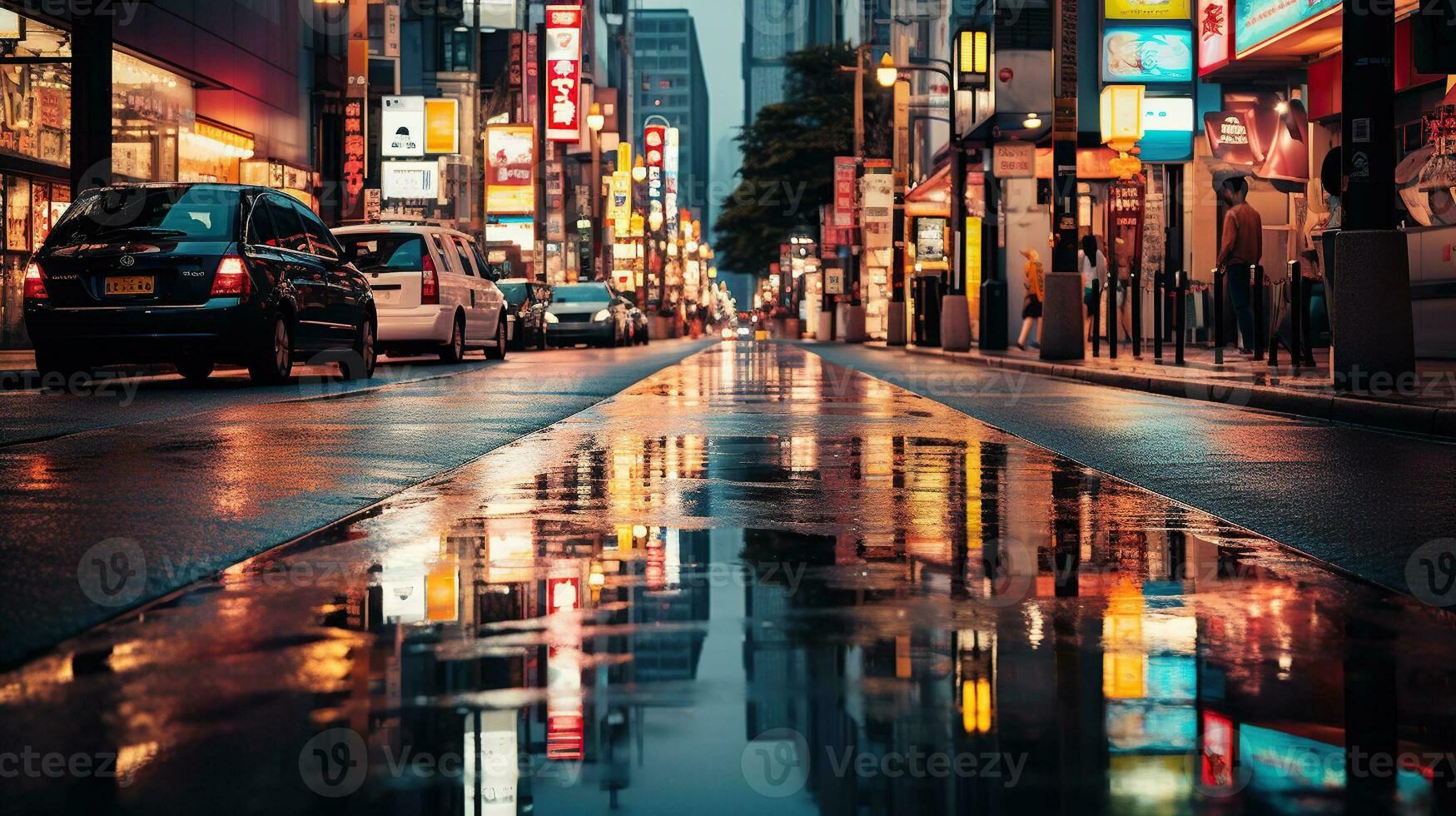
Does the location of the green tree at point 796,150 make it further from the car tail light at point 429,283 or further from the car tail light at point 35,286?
the car tail light at point 35,286

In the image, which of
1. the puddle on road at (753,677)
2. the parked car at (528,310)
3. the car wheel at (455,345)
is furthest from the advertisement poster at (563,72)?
the puddle on road at (753,677)

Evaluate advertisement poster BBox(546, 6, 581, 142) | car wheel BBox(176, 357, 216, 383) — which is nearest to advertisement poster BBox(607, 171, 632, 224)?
advertisement poster BBox(546, 6, 581, 142)

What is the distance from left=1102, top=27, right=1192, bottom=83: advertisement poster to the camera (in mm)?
34812

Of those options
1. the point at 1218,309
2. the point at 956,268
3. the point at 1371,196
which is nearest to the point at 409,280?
the point at 1218,309

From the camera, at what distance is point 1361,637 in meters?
4.64

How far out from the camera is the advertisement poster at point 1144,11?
114ft

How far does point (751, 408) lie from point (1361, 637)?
11.0 m

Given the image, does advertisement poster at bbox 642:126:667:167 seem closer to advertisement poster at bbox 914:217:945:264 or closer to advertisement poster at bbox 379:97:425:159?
advertisement poster at bbox 379:97:425:159

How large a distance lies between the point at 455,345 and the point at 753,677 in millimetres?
21366

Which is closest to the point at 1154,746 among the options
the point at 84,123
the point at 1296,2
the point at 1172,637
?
the point at 1172,637

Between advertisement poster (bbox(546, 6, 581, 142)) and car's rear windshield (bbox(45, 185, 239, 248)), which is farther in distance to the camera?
advertisement poster (bbox(546, 6, 581, 142))

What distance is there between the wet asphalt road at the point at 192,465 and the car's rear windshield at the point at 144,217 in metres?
1.51

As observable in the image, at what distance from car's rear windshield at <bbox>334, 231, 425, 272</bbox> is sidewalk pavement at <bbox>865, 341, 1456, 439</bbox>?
8898mm

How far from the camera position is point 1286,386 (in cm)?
1550
